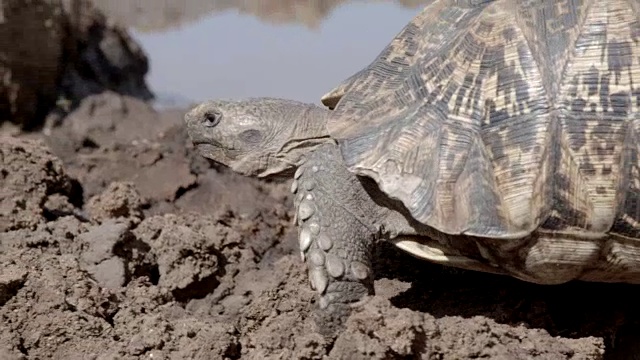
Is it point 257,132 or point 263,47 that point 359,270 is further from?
point 263,47

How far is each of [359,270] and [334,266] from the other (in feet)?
0.31

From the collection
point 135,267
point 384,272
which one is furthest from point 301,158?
point 135,267

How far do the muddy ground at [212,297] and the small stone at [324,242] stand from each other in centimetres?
27

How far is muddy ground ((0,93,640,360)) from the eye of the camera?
2578mm

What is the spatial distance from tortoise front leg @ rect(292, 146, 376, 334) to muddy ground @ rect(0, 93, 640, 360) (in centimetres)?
12

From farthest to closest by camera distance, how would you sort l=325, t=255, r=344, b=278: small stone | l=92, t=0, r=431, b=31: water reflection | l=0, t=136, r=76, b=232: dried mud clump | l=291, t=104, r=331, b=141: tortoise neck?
l=92, t=0, r=431, b=31: water reflection < l=0, t=136, r=76, b=232: dried mud clump < l=291, t=104, r=331, b=141: tortoise neck < l=325, t=255, r=344, b=278: small stone

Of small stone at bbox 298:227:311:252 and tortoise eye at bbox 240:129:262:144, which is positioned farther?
tortoise eye at bbox 240:129:262:144

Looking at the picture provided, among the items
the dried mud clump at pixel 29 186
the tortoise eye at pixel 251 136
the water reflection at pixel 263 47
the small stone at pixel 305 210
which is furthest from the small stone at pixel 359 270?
the water reflection at pixel 263 47

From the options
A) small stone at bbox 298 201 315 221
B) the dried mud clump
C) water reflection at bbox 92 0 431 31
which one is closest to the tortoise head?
small stone at bbox 298 201 315 221

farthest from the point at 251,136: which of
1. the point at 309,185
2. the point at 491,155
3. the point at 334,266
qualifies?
the point at 491,155

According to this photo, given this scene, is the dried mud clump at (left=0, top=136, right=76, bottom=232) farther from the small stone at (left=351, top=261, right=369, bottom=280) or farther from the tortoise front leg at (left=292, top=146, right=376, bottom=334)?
the small stone at (left=351, top=261, right=369, bottom=280)

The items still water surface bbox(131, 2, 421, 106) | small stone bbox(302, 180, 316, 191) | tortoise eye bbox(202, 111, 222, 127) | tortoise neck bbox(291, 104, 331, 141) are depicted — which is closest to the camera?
small stone bbox(302, 180, 316, 191)

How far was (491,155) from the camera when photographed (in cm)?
261

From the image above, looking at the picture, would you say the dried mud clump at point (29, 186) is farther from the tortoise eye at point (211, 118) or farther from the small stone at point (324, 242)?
the small stone at point (324, 242)
